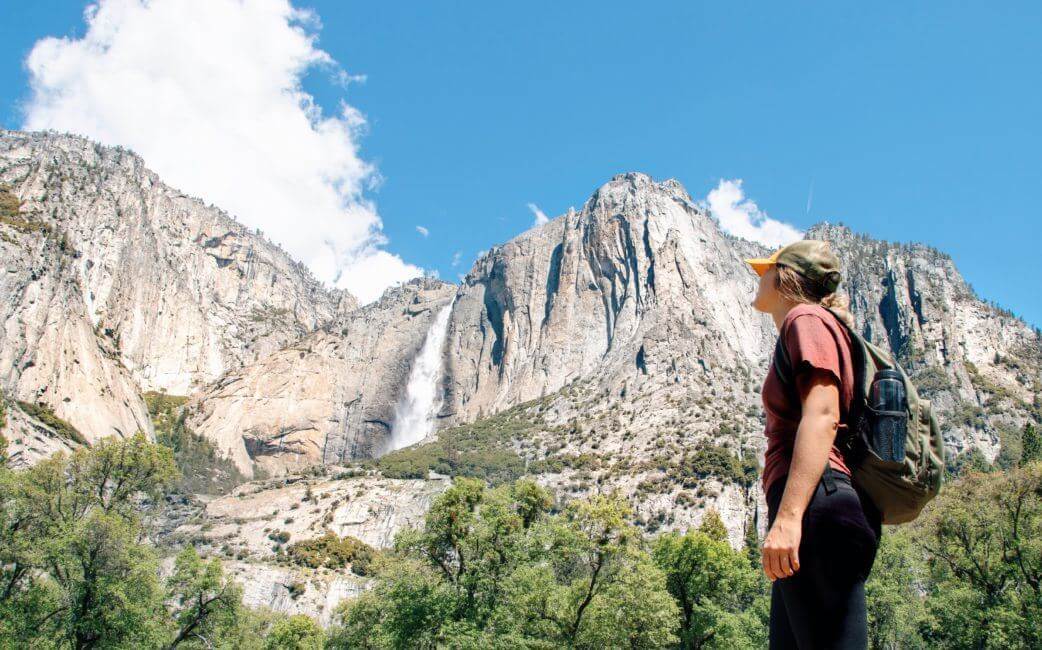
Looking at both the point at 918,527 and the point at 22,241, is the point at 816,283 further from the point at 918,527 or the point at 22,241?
the point at 22,241

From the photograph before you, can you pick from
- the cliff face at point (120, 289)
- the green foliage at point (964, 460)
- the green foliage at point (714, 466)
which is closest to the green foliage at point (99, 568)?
the cliff face at point (120, 289)

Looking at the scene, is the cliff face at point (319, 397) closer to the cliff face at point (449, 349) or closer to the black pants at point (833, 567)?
the cliff face at point (449, 349)

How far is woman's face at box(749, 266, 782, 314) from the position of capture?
3633 millimetres

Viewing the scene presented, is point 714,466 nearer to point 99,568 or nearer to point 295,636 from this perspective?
point 295,636

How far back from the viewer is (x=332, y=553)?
→ 64.4m

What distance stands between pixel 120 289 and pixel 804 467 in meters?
134

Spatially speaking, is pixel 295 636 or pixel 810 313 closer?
pixel 810 313

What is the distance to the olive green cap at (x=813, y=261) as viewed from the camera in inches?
138

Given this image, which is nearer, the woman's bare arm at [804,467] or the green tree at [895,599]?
the woman's bare arm at [804,467]

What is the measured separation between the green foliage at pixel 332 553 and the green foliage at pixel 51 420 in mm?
21499

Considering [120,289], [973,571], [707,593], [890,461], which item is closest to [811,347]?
[890,461]

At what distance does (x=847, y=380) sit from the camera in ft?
9.98

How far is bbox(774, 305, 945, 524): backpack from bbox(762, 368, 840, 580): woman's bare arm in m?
0.13

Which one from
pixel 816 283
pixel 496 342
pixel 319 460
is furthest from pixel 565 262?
pixel 816 283
